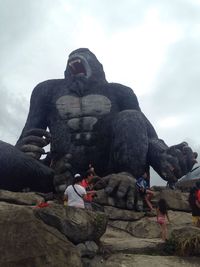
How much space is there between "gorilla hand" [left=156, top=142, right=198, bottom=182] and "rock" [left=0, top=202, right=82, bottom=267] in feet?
14.2

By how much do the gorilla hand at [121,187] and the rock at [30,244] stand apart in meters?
2.87

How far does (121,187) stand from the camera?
840 centimetres

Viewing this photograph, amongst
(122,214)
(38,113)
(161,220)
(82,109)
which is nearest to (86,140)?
(82,109)

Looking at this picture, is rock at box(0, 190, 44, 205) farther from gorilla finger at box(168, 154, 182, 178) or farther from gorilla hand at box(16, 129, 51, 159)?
gorilla finger at box(168, 154, 182, 178)

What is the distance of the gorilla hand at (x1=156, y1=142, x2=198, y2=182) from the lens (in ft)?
31.1

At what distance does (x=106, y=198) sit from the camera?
8445 mm

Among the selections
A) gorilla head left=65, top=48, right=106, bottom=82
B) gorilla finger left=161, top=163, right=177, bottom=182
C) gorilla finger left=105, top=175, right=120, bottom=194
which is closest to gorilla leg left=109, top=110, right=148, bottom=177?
gorilla finger left=161, top=163, right=177, bottom=182

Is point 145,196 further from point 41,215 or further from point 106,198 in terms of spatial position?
point 41,215

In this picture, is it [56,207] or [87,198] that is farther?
[87,198]

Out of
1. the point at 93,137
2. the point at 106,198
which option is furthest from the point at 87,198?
the point at 93,137

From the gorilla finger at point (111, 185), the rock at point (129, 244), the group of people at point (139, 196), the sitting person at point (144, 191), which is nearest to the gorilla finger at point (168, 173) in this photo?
the group of people at point (139, 196)

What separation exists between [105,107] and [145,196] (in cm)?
272

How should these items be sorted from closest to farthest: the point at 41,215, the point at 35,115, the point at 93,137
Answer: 1. the point at 41,215
2. the point at 93,137
3. the point at 35,115

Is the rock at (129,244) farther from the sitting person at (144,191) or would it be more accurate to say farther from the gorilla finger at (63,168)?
the gorilla finger at (63,168)
